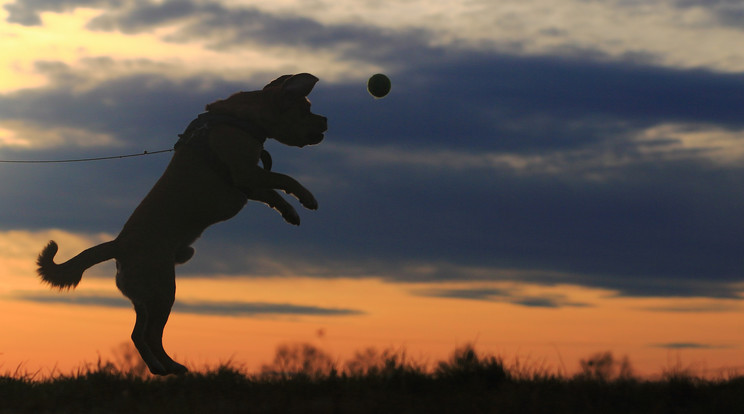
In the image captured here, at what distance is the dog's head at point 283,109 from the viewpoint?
25.7 ft

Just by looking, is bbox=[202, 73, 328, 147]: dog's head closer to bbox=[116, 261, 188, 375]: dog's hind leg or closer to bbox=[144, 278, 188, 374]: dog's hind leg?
bbox=[116, 261, 188, 375]: dog's hind leg

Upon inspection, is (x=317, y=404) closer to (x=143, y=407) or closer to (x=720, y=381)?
(x=143, y=407)

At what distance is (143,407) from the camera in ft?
19.3

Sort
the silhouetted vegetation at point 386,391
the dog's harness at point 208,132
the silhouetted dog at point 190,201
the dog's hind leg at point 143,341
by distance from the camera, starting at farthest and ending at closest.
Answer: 1. the dog's harness at point 208,132
2. the silhouetted dog at point 190,201
3. the dog's hind leg at point 143,341
4. the silhouetted vegetation at point 386,391

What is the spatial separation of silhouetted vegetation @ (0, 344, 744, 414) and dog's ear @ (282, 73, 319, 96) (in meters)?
2.43

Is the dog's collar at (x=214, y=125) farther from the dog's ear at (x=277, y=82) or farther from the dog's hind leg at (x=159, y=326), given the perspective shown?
the dog's hind leg at (x=159, y=326)

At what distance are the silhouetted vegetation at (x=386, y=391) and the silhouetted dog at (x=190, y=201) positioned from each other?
0.65m

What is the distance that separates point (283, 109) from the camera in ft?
26.0

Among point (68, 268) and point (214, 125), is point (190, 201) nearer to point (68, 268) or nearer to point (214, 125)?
point (214, 125)

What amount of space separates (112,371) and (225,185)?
1854 millimetres

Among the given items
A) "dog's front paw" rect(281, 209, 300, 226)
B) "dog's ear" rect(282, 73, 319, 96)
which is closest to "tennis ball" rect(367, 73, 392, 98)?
"dog's ear" rect(282, 73, 319, 96)

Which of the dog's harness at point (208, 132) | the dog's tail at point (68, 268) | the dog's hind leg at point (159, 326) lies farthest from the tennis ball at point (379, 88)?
the dog's tail at point (68, 268)

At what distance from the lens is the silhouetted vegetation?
17.9 feet

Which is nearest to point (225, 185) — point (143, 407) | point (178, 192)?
point (178, 192)
